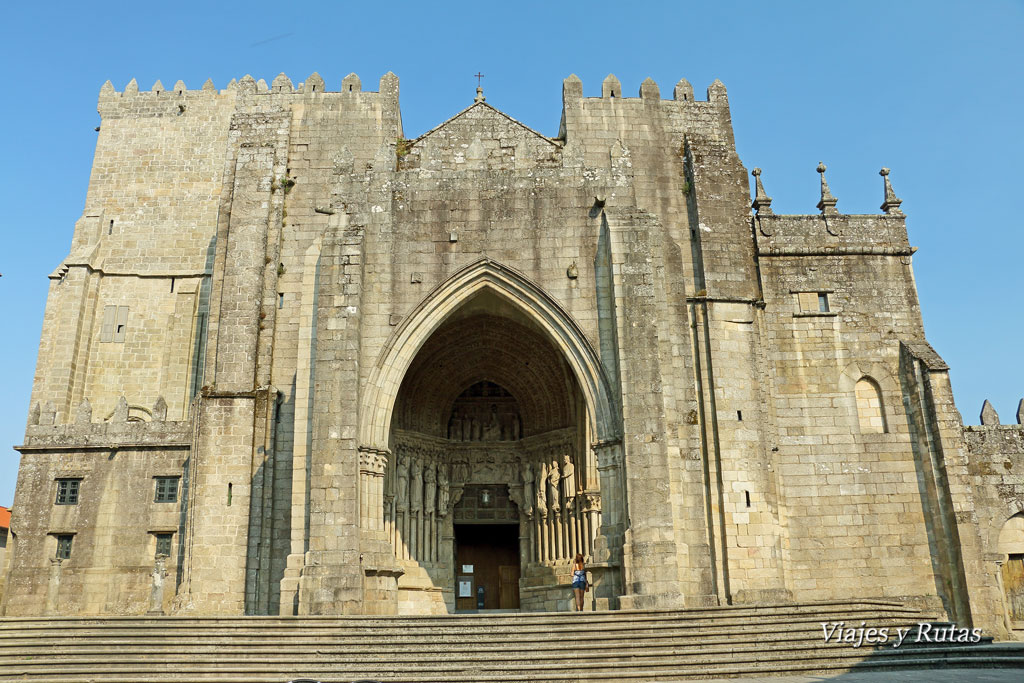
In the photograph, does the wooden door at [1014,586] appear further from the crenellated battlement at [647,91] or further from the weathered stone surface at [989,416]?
the crenellated battlement at [647,91]

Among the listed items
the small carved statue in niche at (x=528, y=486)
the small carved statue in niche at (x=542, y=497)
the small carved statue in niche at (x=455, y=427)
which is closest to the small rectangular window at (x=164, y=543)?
the small carved statue in niche at (x=455, y=427)

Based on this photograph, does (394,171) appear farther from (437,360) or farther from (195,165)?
(195,165)

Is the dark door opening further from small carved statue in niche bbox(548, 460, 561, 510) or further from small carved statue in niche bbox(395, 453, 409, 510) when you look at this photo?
small carved statue in niche bbox(395, 453, 409, 510)

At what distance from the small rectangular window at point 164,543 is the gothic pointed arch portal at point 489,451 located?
4660mm

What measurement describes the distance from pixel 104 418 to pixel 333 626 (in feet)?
34.2

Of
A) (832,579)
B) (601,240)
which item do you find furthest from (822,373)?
(601,240)

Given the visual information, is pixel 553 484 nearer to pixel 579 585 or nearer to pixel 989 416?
pixel 579 585

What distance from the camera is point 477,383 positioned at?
20.6 meters

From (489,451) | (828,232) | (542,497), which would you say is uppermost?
(828,232)

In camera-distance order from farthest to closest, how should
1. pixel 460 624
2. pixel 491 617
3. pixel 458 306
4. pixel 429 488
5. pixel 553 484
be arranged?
pixel 429 488 < pixel 553 484 < pixel 458 306 < pixel 491 617 < pixel 460 624

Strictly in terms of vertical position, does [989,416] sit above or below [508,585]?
above

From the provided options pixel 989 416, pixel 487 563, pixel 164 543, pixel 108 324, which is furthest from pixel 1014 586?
pixel 108 324

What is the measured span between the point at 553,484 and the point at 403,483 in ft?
10.4

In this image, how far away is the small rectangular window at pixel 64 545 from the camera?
59.3 ft
